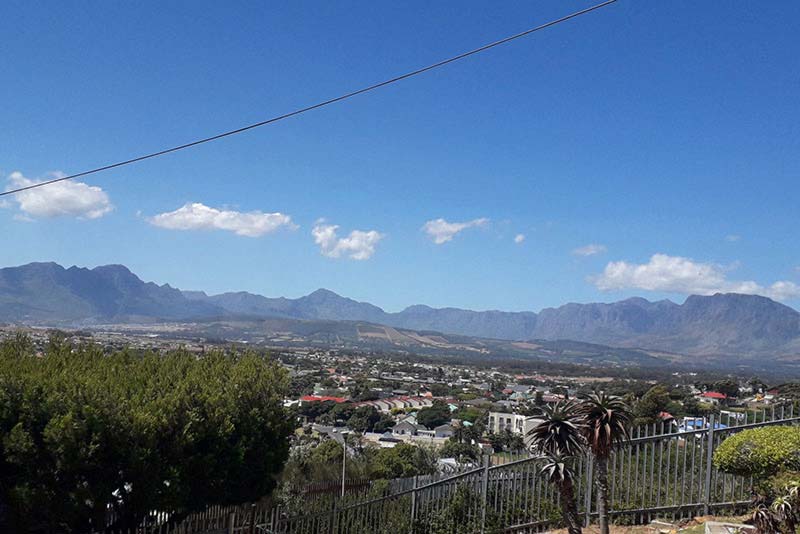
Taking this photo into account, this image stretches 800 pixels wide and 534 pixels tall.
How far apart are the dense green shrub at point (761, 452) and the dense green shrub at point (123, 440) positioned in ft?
26.6

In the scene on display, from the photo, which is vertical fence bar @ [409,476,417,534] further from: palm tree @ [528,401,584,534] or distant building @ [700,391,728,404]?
distant building @ [700,391,728,404]

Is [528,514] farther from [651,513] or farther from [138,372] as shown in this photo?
[138,372]

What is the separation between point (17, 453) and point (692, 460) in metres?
10.2

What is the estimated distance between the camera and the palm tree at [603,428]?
8938 mm

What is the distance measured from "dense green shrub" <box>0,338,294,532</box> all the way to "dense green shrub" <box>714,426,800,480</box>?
26.6 ft

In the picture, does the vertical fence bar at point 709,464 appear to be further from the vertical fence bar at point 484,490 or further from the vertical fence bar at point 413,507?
the vertical fence bar at point 413,507

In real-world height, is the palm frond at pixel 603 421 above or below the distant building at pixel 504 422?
above

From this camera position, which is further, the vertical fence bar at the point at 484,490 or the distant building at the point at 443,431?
the distant building at the point at 443,431

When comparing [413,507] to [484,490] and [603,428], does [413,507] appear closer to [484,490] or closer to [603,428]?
[484,490]

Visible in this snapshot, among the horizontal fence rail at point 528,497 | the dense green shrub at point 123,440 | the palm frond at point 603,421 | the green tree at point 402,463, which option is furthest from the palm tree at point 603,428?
the green tree at point 402,463

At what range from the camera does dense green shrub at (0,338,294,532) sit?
9.61 meters

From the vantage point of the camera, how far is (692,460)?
991cm

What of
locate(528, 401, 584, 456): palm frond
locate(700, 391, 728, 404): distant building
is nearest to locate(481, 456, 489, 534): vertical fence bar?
locate(528, 401, 584, 456): palm frond

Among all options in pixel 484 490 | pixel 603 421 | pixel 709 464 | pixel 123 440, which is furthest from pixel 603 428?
pixel 123 440
